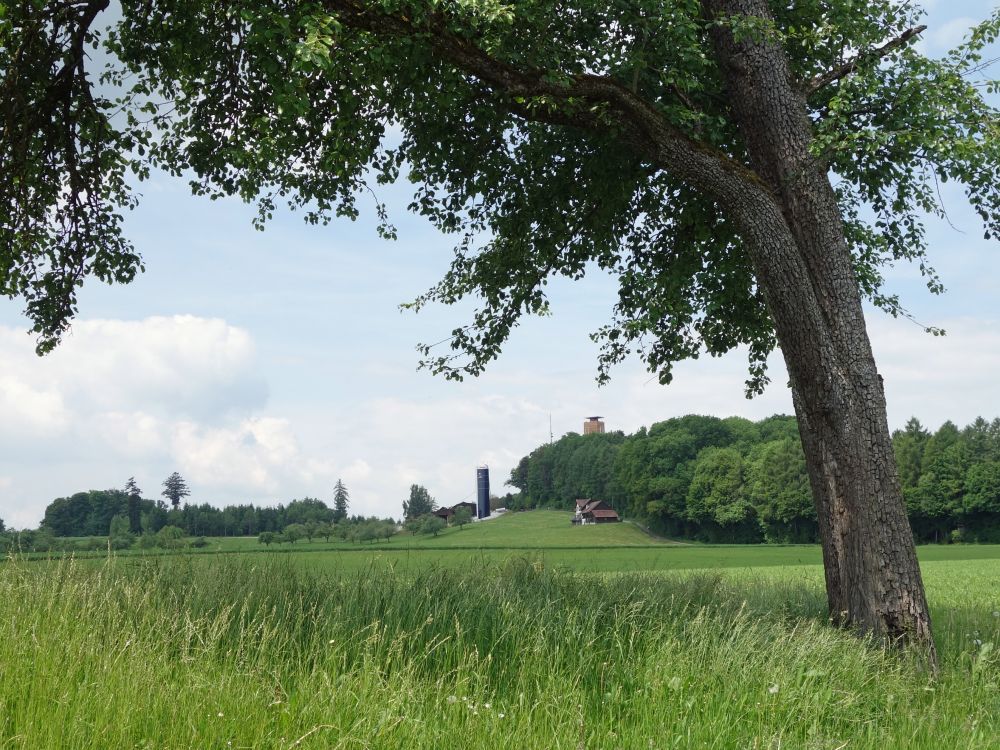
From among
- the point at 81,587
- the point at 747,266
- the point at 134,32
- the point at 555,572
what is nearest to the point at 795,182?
the point at 747,266

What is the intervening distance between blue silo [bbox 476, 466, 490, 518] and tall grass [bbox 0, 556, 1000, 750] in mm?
92405

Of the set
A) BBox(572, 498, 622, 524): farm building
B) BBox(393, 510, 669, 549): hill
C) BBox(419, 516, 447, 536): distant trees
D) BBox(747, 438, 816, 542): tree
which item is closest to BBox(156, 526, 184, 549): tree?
BBox(419, 516, 447, 536): distant trees

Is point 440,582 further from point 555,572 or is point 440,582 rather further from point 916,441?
point 916,441

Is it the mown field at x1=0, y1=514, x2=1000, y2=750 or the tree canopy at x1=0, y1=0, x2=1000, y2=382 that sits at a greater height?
the tree canopy at x1=0, y1=0, x2=1000, y2=382

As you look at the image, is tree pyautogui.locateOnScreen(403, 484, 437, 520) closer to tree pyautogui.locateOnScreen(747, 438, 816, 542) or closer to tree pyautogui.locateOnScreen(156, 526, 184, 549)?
tree pyautogui.locateOnScreen(747, 438, 816, 542)

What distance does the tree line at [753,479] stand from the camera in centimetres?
6769

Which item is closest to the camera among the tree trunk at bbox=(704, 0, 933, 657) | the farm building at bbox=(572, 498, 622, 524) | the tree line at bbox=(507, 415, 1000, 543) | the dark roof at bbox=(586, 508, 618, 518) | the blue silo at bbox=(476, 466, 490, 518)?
the tree trunk at bbox=(704, 0, 933, 657)

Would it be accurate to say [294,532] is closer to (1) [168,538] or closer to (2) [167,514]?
(2) [167,514]

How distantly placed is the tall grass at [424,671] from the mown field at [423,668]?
0.02 meters

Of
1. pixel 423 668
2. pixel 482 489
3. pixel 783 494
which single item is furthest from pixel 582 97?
pixel 482 489

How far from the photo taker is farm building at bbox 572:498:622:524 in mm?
90481

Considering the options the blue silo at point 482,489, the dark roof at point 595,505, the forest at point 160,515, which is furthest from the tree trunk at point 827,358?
the blue silo at point 482,489

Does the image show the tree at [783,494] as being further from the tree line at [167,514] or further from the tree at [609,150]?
the tree at [609,150]

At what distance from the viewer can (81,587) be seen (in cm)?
816
